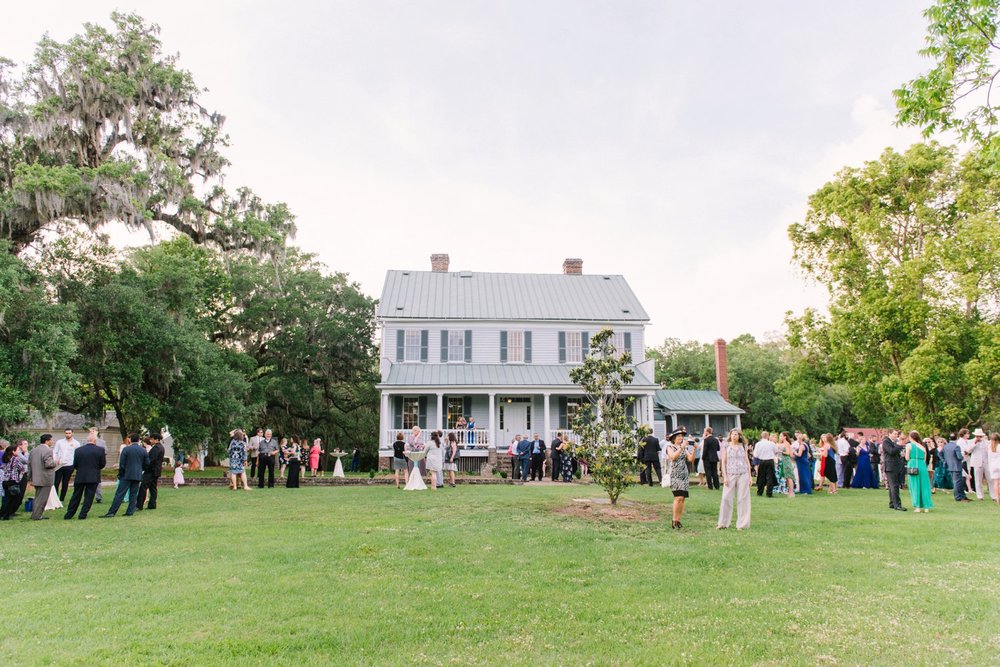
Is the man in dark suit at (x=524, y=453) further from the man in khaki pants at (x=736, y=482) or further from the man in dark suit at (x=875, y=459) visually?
the man in khaki pants at (x=736, y=482)

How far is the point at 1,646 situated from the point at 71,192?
48.7 feet

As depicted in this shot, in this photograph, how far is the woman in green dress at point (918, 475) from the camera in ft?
45.5

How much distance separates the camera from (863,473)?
21188 mm

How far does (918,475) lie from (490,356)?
2121 centimetres

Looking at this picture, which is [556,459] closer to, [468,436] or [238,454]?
[468,436]

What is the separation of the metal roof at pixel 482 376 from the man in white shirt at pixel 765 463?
13.7m

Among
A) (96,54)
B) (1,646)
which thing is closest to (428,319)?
(96,54)

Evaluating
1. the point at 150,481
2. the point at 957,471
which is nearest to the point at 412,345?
the point at 150,481

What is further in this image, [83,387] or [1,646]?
[83,387]

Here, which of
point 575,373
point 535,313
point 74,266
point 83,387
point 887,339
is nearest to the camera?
point 575,373

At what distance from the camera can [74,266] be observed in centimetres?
2186

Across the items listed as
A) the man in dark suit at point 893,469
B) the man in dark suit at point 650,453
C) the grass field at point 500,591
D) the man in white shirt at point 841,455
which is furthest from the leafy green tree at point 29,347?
the man in white shirt at point 841,455

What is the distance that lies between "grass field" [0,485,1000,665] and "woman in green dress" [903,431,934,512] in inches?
87.5

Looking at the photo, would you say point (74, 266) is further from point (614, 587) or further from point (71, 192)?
point (614, 587)
